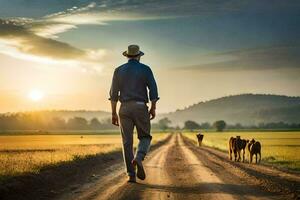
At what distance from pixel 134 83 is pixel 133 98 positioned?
1.13 feet

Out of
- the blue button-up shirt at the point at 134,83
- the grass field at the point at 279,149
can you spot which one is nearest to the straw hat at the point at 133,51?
the blue button-up shirt at the point at 134,83

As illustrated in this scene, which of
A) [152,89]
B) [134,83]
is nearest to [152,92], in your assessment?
[152,89]

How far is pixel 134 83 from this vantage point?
1088cm

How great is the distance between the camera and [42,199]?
9.61m

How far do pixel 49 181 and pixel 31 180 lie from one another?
66 cm

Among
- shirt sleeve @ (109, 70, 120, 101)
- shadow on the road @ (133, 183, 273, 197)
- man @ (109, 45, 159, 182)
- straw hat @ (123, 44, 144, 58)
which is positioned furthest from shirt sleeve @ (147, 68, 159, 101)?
shadow on the road @ (133, 183, 273, 197)

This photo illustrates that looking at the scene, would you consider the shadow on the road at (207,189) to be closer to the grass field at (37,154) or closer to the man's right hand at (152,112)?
the man's right hand at (152,112)

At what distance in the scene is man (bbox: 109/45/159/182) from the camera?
10.8 meters

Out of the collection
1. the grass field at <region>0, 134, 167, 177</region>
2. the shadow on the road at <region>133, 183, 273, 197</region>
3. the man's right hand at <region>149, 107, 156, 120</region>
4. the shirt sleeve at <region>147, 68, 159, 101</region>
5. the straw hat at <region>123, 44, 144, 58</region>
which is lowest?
the shadow on the road at <region>133, 183, 273, 197</region>

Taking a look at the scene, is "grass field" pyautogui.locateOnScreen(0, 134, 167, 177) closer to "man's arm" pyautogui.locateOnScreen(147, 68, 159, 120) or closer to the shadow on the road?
the shadow on the road

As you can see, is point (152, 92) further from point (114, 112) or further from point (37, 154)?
point (37, 154)

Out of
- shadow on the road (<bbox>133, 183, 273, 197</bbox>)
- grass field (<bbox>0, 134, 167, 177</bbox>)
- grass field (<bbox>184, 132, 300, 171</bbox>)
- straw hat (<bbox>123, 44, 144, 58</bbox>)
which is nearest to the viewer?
shadow on the road (<bbox>133, 183, 273, 197</bbox>)

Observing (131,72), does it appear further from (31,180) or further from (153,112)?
(31,180)

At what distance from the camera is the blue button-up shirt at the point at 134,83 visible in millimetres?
10867
